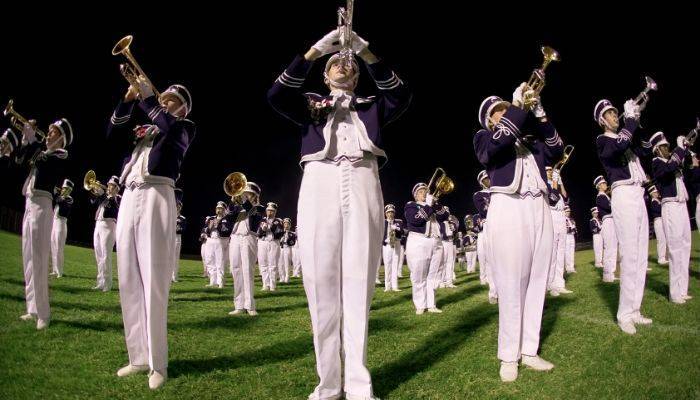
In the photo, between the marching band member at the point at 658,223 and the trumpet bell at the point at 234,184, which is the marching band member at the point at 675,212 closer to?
the marching band member at the point at 658,223

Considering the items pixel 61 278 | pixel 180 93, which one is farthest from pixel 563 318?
pixel 61 278

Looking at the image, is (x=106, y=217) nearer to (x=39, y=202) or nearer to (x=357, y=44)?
(x=39, y=202)

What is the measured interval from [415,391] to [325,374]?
0.92m

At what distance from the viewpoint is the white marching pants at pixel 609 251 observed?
1072 cm

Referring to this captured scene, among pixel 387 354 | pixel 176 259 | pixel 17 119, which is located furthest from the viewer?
pixel 176 259

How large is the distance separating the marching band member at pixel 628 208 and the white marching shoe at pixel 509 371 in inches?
93.3

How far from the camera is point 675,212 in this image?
823 cm

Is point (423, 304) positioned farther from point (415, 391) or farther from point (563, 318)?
point (415, 391)

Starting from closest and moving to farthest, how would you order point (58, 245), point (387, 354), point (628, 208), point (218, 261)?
point (387, 354) → point (628, 208) → point (58, 245) → point (218, 261)

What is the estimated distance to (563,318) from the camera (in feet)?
22.5

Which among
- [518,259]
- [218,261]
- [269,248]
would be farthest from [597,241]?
[518,259]

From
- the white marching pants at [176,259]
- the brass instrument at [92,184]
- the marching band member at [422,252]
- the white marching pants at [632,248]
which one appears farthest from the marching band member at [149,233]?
the white marching pants at [176,259]

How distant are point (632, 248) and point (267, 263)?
11.0 metres

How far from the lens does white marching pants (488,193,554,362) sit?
4.48m
